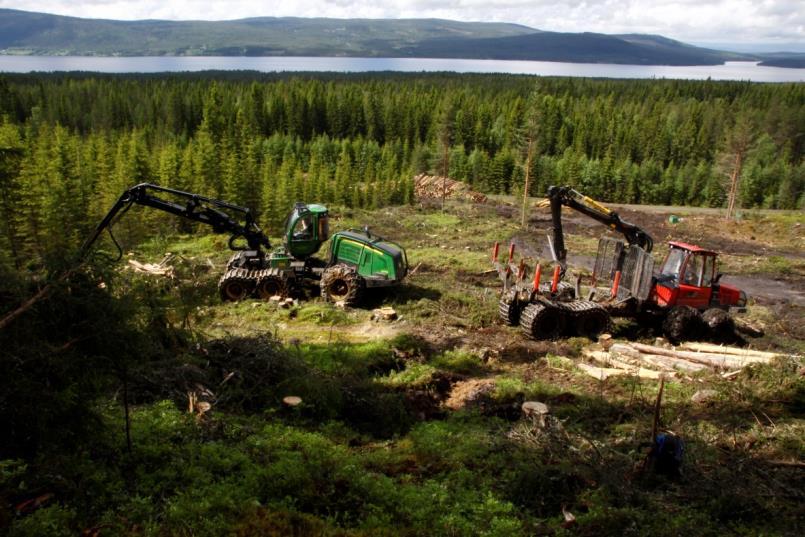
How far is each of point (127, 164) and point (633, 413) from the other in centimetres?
3973

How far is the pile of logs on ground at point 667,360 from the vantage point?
1304cm

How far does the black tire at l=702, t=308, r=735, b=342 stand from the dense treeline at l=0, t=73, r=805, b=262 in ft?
95.4

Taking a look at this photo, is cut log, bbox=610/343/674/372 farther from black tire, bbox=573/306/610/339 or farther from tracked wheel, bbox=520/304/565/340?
tracked wheel, bbox=520/304/565/340

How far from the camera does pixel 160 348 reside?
33.7 feet

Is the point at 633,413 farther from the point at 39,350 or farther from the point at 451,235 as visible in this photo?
the point at 451,235

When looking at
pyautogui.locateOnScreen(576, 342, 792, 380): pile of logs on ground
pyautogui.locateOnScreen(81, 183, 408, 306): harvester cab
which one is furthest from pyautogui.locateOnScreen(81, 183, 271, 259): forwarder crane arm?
pyautogui.locateOnScreen(576, 342, 792, 380): pile of logs on ground

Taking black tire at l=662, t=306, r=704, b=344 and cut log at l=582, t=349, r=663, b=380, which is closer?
cut log at l=582, t=349, r=663, b=380

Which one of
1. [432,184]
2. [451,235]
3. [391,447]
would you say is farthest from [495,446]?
[432,184]

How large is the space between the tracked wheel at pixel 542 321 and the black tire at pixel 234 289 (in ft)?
28.0

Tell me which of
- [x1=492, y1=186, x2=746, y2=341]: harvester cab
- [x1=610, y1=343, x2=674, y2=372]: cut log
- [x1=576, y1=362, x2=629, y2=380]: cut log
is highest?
[x1=492, y1=186, x2=746, y2=341]: harvester cab

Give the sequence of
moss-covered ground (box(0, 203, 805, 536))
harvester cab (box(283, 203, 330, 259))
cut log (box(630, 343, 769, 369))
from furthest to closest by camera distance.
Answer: harvester cab (box(283, 203, 330, 259))
cut log (box(630, 343, 769, 369))
moss-covered ground (box(0, 203, 805, 536))

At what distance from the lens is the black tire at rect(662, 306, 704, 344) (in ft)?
50.6

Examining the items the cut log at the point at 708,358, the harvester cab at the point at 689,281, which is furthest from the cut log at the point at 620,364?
the harvester cab at the point at 689,281

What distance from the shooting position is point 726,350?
46.5 feet
